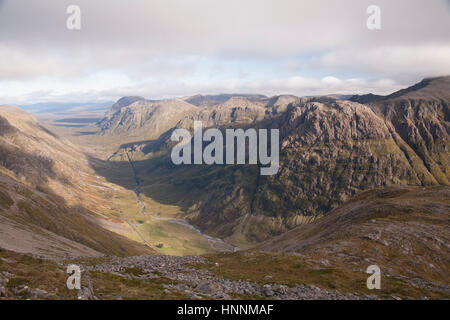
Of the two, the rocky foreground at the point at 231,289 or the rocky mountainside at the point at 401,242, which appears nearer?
the rocky foreground at the point at 231,289

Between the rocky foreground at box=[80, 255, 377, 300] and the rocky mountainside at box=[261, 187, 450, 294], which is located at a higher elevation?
the rocky foreground at box=[80, 255, 377, 300]

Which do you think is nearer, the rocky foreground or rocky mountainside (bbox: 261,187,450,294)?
the rocky foreground

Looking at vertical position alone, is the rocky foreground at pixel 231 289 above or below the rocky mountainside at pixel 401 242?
above

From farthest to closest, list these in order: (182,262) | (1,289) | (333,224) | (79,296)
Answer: (333,224) → (182,262) → (79,296) → (1,289)

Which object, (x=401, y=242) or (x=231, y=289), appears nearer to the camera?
(x=231, y=289)

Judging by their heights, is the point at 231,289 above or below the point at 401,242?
above
